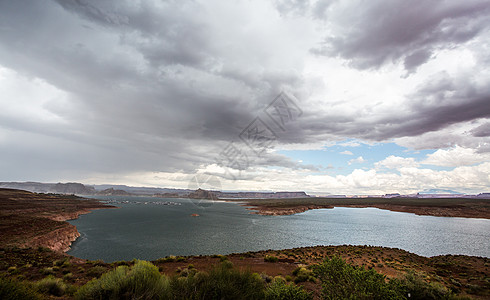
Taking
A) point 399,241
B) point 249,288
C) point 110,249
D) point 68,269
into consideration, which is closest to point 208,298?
point 249,288

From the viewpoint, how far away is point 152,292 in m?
7.75

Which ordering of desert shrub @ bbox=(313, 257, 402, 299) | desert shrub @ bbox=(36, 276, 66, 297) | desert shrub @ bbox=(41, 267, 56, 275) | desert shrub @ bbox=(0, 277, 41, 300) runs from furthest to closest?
desert shrub @ bbox=(41, 267, 56, 275) < desert shrub @ bbox=(36, 276, 66, 297) < desert shrub @ bbox=(313, 257, 402, 299) < desert shrub @ bbox=(0, 277, 41, 300)

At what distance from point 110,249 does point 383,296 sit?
127 feet

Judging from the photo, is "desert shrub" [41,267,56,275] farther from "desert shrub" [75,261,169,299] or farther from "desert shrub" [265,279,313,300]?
"desert shrub" [265,279,313,300]

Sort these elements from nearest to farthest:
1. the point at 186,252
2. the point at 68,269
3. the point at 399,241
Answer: the point at 68,269
the point at 186,252
the point at 399,241

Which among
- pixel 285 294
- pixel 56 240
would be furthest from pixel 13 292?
pixel 56 240

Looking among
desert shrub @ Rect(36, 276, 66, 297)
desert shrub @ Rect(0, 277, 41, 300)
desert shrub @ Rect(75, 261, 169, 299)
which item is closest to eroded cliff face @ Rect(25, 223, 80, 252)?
desert shrub @ Rect(36, 276, 66, 297)

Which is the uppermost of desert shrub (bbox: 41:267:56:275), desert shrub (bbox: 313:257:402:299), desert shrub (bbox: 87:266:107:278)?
desert shrub (bbox: 313:257:402:299)

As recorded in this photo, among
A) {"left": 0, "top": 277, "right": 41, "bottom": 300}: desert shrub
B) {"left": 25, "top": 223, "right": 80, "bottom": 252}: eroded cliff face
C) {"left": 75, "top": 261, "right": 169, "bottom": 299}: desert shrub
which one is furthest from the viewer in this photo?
{"left": 25, "top": 223, "right": 80, "bottom": 252}: eroded cliff face

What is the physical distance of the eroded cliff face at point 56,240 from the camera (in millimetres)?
28356

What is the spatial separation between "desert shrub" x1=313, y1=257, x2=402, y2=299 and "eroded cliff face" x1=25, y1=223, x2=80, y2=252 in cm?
3770

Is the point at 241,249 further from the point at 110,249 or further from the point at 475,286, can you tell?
the point at 475,286

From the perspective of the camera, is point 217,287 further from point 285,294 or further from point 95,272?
point 95,272

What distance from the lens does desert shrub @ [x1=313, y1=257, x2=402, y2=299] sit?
7.05 meters
